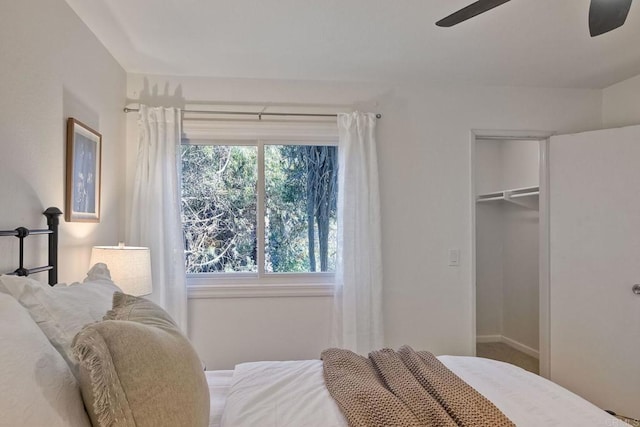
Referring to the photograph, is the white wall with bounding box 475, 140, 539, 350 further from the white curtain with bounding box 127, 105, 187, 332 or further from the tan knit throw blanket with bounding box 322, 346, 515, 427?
the white curtain with bounding box 127, 105, 187, 332

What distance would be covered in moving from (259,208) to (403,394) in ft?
6.37

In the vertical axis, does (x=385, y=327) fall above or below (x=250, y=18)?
below

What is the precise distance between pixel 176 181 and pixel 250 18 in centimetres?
125

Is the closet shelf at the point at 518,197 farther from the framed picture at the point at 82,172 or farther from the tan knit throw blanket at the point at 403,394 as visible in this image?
the framed picture at the point at 82,172

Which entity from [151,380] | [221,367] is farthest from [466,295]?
[151,380]

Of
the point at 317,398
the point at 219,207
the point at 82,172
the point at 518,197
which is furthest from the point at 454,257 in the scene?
the point at 82,172

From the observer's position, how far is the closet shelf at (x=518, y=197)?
11.7ft

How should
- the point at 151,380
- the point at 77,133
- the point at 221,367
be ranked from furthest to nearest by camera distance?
the point at 221,367, the point at 77,133, the point at 151,380

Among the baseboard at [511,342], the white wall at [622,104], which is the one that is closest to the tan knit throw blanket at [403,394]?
the white wall at [622,104]

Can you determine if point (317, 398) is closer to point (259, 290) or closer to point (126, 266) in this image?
→ point (126, 266)

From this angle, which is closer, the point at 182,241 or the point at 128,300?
the point at 128,300

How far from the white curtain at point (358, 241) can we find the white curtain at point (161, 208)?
1155mm

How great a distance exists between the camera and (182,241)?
9.09 ft

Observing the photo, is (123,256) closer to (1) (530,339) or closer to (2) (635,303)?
(2) (635,303)
